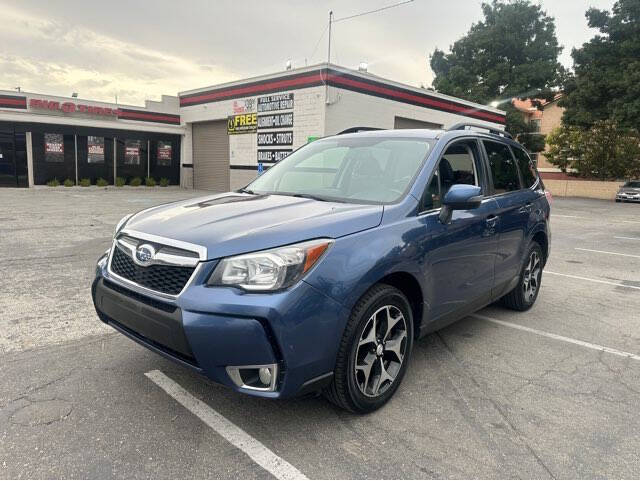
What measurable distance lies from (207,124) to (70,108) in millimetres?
6325

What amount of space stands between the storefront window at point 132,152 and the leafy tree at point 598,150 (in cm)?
2830

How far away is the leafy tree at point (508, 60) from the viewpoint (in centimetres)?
3484

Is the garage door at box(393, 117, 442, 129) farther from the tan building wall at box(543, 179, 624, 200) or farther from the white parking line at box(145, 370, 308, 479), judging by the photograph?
the white parking line at box(145, 370, 308, 479)

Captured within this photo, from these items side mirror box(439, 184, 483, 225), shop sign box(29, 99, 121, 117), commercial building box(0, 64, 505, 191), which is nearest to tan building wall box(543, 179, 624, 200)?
commercial building box(0, 64, 505, 191)

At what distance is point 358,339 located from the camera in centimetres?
263

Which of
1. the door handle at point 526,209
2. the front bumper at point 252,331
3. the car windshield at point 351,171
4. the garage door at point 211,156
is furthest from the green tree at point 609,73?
the front bumper at point 252,331

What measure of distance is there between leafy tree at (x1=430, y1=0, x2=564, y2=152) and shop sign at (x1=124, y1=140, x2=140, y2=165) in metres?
24.2

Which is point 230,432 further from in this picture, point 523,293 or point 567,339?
point 523,293

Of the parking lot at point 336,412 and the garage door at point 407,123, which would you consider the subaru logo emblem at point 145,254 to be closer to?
the parking lot at point 336,412

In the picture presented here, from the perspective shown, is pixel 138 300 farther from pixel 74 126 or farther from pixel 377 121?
pixel 74 126

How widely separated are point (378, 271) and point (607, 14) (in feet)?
115

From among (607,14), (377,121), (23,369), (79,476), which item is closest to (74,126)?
(377,121)

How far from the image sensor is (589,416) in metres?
2.92

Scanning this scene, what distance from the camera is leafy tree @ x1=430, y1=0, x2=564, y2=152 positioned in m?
34.8
